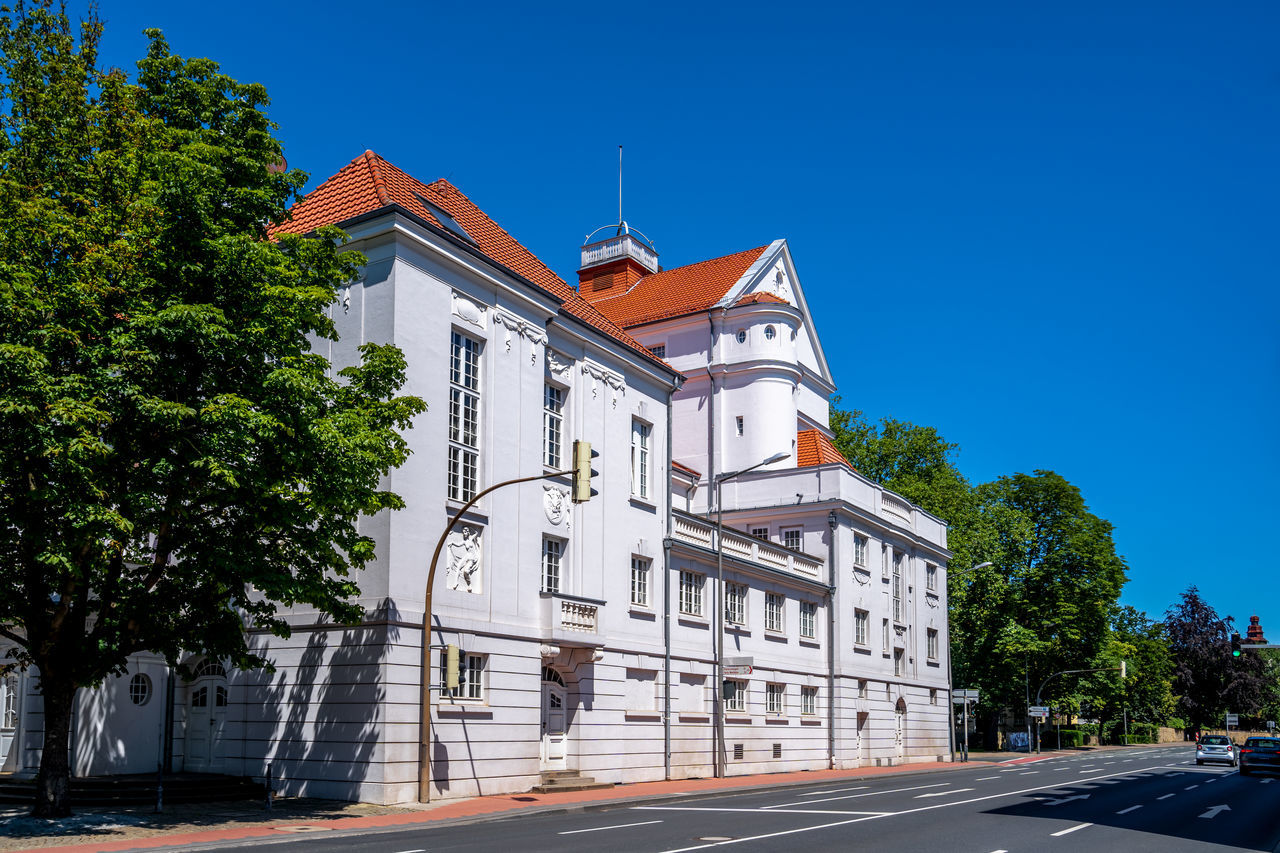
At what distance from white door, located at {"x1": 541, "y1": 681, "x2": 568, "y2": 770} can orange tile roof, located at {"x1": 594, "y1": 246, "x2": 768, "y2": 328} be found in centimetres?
2393

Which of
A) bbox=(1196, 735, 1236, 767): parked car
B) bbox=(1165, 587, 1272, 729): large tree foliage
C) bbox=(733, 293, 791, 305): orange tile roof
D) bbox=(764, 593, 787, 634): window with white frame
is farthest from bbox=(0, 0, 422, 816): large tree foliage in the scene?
bbox=(1165, 587, 1272, 729): large tree foliage

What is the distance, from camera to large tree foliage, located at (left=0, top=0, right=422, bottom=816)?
17547mm

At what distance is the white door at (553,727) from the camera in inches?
1158

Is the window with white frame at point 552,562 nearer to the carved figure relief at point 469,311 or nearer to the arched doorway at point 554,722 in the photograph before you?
the arched doorway at point 554,722

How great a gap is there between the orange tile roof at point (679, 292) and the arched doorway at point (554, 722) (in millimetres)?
23712

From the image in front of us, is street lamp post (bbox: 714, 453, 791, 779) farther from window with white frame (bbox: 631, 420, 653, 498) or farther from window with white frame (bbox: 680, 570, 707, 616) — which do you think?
window with white frame (bbox: 631, 420, 653, 498)

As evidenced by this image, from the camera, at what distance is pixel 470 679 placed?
25484 mm

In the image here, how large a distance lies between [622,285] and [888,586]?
20.5m

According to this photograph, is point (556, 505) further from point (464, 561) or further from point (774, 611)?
point (774, 611)

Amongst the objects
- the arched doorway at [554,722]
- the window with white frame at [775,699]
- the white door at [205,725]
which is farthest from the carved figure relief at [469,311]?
the window with white frame at [775,699]

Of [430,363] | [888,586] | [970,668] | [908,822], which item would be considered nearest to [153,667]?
[430,363]

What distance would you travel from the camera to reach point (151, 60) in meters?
20.7

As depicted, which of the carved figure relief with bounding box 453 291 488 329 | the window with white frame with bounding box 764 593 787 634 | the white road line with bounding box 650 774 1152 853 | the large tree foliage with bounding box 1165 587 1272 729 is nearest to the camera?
the white road line with bounding box 650 774 1152 853

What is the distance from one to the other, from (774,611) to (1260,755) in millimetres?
19836
